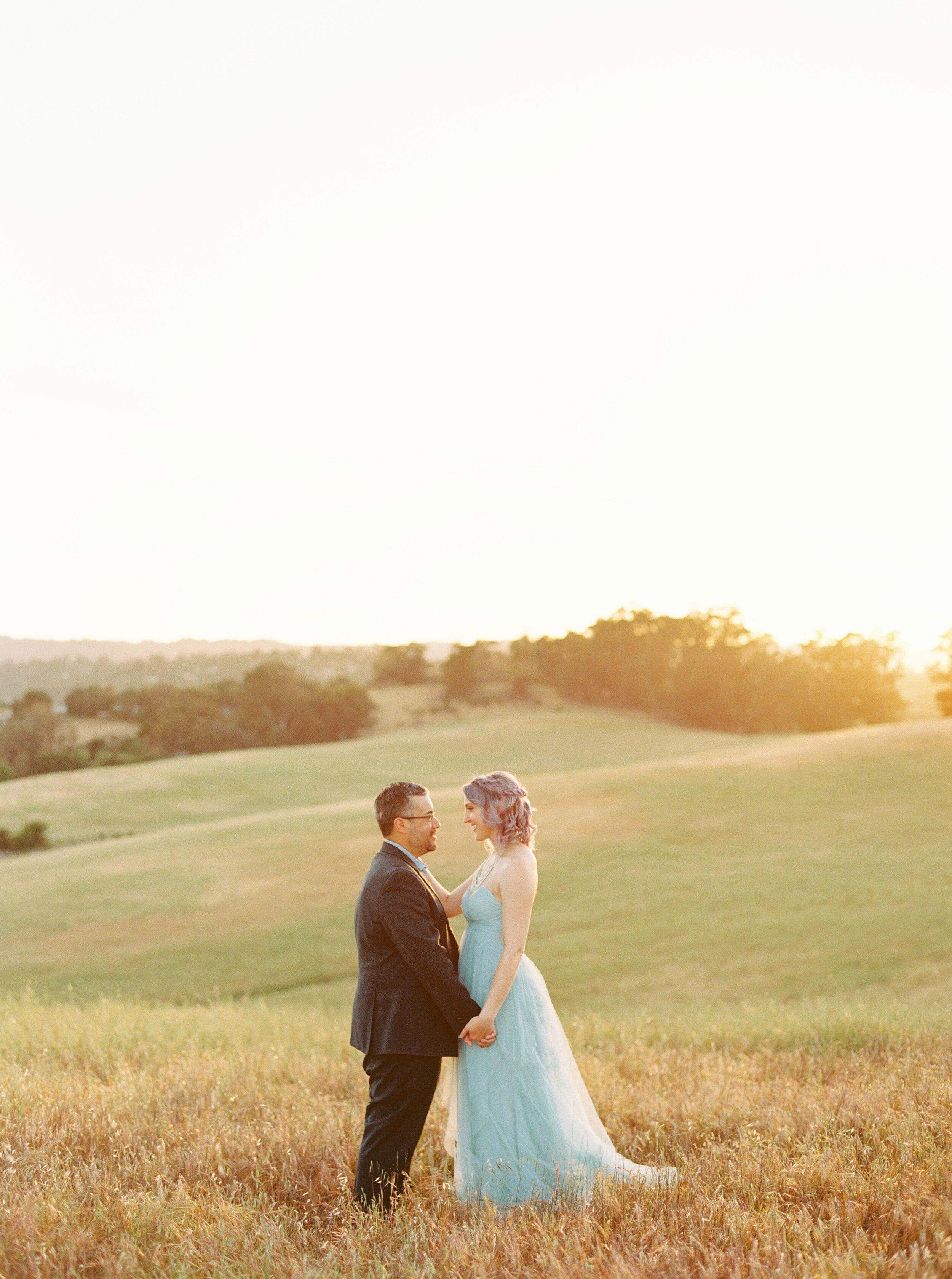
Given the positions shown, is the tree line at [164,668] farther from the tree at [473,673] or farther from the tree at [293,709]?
the tree at [293,709]

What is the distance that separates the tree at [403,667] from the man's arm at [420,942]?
282 feet

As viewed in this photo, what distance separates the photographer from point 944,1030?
8.65 meters

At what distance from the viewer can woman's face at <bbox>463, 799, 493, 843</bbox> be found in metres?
5.54

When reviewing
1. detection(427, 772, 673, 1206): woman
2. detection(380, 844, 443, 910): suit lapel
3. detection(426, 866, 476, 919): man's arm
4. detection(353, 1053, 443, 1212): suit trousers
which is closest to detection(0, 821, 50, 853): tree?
detection(426, 866, 476, 919): man's arm

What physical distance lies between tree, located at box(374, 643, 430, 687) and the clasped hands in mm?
85871

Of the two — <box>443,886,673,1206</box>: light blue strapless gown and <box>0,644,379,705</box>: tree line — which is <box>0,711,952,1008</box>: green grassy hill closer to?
<box>443,886,673,1206</box>: light blue strapless gown

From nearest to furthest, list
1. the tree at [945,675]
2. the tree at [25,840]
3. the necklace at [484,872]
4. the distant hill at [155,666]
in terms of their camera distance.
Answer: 1. the necklace at [484,872]
2. the tree at [25,840]
3. the tree at [945,675]
4. the distant hill at [155,666]

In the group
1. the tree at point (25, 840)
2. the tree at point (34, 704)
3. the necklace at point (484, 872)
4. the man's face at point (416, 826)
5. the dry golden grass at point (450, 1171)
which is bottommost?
the tree at point (25, 840)

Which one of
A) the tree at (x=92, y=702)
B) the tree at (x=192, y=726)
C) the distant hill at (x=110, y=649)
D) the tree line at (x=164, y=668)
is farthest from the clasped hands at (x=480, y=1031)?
the distant hill at (x=110, y=649)

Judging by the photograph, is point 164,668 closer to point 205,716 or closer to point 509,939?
point 205,716

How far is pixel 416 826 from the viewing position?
564cm

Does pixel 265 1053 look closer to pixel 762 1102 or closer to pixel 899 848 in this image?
pixel 762 1102

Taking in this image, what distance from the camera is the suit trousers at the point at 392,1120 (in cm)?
546

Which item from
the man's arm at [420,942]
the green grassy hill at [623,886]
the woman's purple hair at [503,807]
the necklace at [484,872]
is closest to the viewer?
the man's arm at [420,942]
